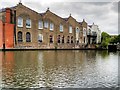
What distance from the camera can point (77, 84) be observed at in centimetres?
799

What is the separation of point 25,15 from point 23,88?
33.1 meters

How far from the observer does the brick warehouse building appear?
36.3m

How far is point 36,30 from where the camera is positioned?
1619 inches

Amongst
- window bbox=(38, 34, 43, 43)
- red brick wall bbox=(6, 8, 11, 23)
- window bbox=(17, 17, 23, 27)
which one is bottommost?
window bbox=(38, 34, 43, 43)

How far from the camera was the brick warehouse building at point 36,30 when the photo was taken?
119 ft

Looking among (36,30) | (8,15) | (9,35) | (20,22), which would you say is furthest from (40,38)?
(8,15)

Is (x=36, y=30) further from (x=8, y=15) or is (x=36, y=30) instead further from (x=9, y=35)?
(x=9, y=35)

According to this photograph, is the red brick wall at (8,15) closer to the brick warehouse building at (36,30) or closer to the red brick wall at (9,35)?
the brick warehouse building at (36,30)

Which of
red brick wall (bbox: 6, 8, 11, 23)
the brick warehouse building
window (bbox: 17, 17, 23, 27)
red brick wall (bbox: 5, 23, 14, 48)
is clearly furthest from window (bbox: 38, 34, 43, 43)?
red brick wall (bbox: 6, 8, 11, 23)

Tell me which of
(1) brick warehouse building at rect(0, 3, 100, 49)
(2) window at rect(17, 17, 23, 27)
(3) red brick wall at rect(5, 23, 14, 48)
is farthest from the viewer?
(2) window at rect(17, 17, 23, 27)

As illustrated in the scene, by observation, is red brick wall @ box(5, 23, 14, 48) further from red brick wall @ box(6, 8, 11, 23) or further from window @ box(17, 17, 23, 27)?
window @ box(17, 17, 23, 27)

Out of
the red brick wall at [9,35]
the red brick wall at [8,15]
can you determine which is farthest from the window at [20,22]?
the red brick wall at [8,15]

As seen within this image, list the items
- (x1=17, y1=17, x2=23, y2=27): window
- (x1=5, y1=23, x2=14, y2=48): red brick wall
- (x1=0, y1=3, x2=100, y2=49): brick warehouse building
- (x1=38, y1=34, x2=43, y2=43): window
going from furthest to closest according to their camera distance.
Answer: (x1=38, y1=34, x2=43, y2=43): window → (x1=17, y1=17, x2=23, y2=27): window → (x1=0, y1=3, x2=100, y2=49): brick warehouse building → (x1=5, y1=23, x2=14, y2=48): red brick wall

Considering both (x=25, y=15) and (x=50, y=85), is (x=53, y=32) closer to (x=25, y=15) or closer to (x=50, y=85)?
(x=25, y=15)
